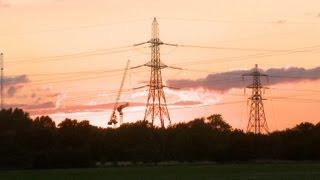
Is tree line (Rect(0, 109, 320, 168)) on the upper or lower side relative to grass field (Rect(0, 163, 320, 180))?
upper

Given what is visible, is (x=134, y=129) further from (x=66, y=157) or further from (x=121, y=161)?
(x=66, y=157)

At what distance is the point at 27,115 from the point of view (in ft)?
568

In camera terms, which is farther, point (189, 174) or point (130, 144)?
point (130, 144)

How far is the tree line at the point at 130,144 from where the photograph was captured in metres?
136

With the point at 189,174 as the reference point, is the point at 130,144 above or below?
above

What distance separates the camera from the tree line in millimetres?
135625

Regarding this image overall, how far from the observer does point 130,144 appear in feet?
531

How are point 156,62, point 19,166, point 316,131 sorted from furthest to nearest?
point 316,131 < point 19,166 < point 156,62

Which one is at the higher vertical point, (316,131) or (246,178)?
(316,131)

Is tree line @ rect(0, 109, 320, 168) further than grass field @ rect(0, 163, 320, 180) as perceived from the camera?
Yes

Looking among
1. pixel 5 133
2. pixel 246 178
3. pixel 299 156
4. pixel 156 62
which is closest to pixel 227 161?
pixel 299 156

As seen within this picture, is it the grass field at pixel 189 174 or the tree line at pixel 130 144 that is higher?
the tree line at pixel 130 144

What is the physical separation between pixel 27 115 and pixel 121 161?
1106 inches

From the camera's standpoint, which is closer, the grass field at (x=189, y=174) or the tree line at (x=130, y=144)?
the grass field at (x=189, y=174)
